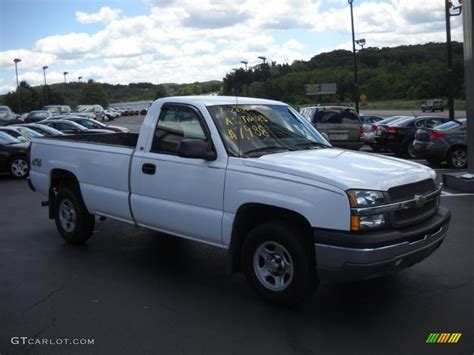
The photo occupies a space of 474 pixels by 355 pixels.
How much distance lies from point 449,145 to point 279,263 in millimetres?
11941

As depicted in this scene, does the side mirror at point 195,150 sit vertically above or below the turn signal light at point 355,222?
above

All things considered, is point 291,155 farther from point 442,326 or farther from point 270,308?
point 442,326

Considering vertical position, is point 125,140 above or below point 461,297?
above

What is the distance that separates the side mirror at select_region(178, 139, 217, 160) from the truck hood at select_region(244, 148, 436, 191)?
419 millimetres

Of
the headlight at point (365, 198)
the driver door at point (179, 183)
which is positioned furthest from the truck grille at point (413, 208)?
the driver door at point (179, 183)

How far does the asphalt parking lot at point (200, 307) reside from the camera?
418 cm

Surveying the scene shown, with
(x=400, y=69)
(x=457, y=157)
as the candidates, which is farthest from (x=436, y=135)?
(x=400, y=69)

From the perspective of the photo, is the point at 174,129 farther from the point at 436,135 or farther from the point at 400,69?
the point at 400,69

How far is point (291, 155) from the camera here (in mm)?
5227

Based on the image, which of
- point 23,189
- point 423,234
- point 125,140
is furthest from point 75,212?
point 23,189

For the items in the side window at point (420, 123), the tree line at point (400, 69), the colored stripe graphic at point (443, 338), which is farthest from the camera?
the tree line at point (400, 69)

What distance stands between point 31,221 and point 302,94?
50.2m

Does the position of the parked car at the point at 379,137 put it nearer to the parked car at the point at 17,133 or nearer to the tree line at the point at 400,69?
the parked car at the point at 17,133

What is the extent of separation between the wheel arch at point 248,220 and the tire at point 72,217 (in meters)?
2.79
